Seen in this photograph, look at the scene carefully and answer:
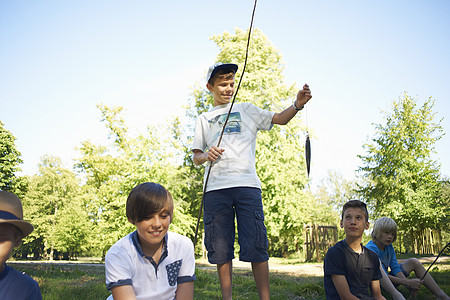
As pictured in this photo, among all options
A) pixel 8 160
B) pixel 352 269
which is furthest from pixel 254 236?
pixel 8 160

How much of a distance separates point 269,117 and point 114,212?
1781cm

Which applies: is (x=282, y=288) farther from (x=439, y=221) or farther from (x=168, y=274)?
(x=439, y=221)

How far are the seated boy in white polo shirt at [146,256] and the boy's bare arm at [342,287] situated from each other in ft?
4.95

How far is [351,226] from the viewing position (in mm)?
3461

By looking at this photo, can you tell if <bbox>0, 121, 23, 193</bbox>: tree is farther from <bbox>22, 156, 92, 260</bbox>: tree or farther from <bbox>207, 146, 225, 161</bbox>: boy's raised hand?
<bbox>207, 146, 225, 161</bbox>: boy's raised hand

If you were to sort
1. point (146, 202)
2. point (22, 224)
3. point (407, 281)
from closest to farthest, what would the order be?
point (22, 224), point (146, 202), point (407, 281)

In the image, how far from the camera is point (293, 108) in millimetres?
3314

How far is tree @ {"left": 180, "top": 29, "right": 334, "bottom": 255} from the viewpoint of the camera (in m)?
18.1

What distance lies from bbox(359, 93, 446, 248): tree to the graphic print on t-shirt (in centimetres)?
1670

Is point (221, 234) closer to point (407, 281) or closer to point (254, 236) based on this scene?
point (254, 236)

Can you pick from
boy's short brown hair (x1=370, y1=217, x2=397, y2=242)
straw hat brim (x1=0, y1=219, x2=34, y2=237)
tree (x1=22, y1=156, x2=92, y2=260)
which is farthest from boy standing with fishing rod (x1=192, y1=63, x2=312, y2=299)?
tree (x1=22, y1=156, x2=92, y2=260)

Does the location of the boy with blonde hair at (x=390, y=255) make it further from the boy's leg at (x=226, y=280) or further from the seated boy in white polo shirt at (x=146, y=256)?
the seated boy in white polo shirt at (x=146, y=256)

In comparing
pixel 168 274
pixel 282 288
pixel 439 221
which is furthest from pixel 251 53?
pixel 168 274

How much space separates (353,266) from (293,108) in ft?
4.91
